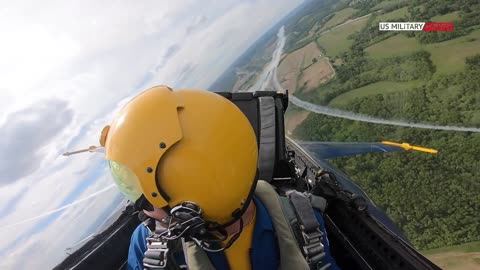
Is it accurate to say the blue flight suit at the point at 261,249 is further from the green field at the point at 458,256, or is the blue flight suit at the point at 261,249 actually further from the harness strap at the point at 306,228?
the green field at the point at 458,256

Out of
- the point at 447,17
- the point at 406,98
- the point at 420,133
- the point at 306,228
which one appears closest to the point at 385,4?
the point at 447,17

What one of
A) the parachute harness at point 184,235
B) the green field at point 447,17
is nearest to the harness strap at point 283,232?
the parachute harness at point 184,235

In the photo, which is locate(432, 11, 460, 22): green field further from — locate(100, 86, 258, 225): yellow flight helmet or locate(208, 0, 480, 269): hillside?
locate(100, 86, 258, 225): yellow flight helmet

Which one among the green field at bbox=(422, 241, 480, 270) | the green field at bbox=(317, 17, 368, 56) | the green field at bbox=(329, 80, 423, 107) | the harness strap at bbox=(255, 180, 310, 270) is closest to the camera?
the harness strap at bbox=(255, 180, 310, 270)

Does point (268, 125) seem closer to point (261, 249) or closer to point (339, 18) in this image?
point (261, 249)

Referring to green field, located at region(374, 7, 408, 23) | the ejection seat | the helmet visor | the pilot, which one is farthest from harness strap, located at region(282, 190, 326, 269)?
green field, located at region(374, 7, 408, 23)

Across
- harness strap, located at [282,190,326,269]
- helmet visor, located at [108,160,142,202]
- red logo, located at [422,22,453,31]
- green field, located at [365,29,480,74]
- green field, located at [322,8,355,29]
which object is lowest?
green field, located at [365,29,480,74]

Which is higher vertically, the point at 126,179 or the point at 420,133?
the point at 126,179
